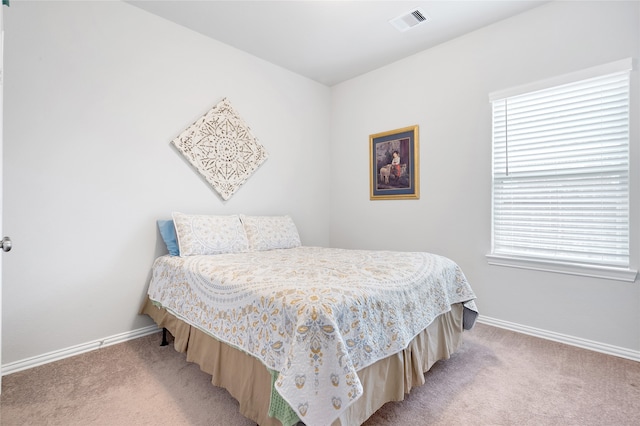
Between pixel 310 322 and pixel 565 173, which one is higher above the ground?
pixel 565 173

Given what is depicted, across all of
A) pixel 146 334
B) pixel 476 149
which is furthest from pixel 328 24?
pixel 146 334

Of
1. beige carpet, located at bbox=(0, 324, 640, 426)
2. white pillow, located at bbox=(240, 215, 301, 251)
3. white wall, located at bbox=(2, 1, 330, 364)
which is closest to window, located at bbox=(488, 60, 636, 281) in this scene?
beige carpet, located at bbox=(0, 324, 640, 426)

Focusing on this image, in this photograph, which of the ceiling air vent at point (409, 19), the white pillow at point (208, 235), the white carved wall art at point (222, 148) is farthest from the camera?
the white carved wall art at point (222, 148)

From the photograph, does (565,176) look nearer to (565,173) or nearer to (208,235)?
(565,173)

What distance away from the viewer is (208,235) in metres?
2.57

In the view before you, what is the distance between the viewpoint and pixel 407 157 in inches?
132

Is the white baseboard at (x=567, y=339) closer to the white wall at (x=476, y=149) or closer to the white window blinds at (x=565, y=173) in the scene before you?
the white wall at (x=476, y=149)

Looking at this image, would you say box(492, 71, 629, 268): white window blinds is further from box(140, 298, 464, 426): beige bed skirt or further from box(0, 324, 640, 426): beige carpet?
box(140, 298, 464, 426): beige bed skirt

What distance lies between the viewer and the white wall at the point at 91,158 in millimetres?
2062

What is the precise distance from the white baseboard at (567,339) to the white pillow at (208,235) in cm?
232

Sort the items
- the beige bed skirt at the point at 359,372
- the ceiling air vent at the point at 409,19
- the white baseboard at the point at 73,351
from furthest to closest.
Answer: the ceiling air vent at the point at 409,19, the white baseboard at the point at 73,351, the beige bed skirt at the point at 359,372

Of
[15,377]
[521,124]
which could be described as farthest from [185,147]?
[521,124]

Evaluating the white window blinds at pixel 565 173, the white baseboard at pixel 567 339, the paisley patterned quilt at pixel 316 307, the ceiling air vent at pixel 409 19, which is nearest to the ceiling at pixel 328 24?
the ceiling air vent at pixel 409 19

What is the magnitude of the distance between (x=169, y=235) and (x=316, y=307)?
1795 mm
